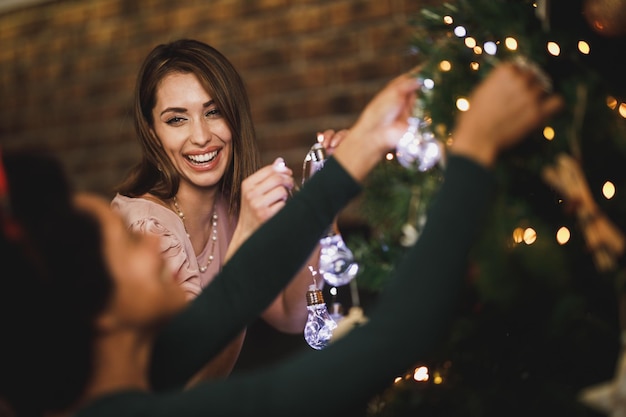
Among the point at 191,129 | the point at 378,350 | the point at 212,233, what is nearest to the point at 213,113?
the point at 191,129

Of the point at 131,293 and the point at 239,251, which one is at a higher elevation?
the point at 131,293

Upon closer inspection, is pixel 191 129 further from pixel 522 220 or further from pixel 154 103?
pixel 522 220

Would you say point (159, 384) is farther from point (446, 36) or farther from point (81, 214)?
point (446, 36)

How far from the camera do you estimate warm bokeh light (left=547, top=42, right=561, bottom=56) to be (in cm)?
95

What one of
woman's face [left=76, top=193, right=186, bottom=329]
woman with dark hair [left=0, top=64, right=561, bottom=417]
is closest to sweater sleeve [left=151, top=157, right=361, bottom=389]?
woman with dark hair [left=0, top=64, right=561, bottom=417]

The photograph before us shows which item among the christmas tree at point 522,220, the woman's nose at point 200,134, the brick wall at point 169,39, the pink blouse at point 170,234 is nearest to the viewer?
the christmas tree at point 522,220

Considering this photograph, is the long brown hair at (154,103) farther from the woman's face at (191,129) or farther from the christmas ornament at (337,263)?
the christmas ornament at (337,263)

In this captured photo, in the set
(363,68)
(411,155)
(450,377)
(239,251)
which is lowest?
(363,68)

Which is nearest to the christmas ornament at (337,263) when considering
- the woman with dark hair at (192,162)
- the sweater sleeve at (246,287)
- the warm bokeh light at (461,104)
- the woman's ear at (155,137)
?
the sweater sleeve at (246,287)

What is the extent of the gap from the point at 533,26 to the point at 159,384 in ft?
2.35

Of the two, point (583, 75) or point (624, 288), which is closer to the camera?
point (624, 288)

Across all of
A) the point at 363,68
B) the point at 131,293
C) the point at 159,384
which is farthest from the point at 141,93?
the point at 131,293

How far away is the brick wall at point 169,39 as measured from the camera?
2.36 metres

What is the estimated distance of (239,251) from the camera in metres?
1.09
